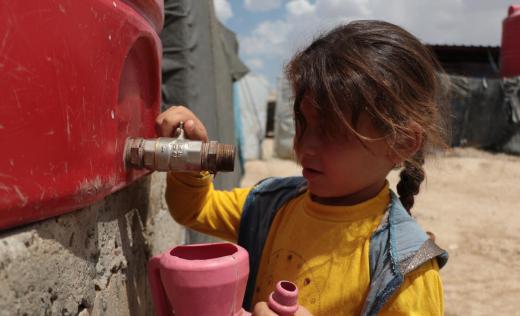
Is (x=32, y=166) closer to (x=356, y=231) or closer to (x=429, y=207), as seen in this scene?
(x=356, y=231)

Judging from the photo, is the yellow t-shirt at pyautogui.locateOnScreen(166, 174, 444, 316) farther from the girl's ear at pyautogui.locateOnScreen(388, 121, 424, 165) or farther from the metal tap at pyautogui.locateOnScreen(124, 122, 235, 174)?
the metal tap at pyautogui.locateOnScreen(124, 122, 235, 174)

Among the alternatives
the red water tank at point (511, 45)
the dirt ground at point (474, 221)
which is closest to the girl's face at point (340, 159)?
the dirt ground at point (474, 221)

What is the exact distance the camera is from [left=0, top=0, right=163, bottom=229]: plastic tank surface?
614 mm

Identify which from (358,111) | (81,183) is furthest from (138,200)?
(358,111)

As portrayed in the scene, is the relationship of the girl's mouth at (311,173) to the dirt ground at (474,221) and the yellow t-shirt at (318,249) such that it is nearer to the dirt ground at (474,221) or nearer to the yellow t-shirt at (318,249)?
the yellow t-shirt at (318,249)

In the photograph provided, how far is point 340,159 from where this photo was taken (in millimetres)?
1153

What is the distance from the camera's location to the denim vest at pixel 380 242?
→ 1058 mm

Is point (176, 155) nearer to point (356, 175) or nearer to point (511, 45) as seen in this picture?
point (356, 175)

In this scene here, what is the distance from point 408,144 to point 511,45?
11215 mm

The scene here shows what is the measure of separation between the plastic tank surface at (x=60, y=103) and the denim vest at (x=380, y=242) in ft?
1.63

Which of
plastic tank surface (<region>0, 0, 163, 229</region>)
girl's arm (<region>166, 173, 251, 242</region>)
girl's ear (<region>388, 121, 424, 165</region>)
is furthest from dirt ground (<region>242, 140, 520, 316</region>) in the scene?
plastic tank surface (<region>0, 0, 163, 229</region>)

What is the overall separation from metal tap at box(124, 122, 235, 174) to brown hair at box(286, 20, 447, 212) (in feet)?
0.75

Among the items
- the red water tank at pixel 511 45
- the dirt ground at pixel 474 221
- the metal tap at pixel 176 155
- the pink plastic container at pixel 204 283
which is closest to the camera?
the pink plastic container at pixel 204 283

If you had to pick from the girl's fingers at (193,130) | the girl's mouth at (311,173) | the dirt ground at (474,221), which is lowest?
the dirt ground at (474,221)
